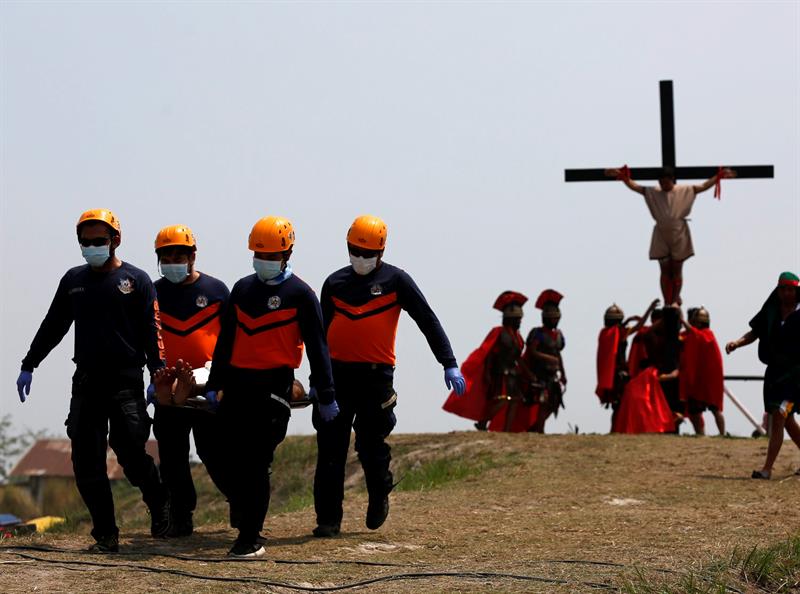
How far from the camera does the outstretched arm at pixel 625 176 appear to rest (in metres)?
18.5

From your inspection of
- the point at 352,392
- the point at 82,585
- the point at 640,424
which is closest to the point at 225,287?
the point at 352,392

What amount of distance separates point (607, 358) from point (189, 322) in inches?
394

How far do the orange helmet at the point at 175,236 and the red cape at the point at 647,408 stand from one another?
987 centimetres

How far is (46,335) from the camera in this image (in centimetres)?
922

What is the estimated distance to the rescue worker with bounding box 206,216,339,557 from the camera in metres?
8.62

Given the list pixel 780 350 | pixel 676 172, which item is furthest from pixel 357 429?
pixel 676 172

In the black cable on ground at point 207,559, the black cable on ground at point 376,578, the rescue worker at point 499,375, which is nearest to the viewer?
the black cable on ground at point 376,578

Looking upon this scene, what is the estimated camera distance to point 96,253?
8.82 meters

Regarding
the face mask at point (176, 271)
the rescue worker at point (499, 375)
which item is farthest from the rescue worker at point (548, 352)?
the face mask at point (176, 271)

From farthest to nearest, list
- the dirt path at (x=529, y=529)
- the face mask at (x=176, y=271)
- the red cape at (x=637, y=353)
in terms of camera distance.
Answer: the red cape at (x=637, y=353)
the face mask at (x=176, y=271)
the dirt path at (x=529, y=529)

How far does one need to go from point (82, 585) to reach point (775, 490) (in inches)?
288

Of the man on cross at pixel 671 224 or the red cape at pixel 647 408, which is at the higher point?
the man on cross at pixel 671 224

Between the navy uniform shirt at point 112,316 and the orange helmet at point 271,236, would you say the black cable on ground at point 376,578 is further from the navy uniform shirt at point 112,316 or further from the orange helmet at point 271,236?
the orange helmet at point 271,236

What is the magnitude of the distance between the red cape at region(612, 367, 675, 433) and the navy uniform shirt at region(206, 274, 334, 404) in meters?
10.2
